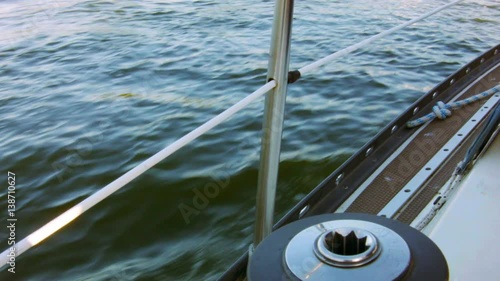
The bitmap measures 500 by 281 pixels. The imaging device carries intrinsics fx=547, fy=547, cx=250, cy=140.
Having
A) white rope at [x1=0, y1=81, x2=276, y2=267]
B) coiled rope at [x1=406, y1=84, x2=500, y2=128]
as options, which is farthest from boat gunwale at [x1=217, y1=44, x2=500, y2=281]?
white rope at [x1=0, y1=81, x2=276, y2=267]

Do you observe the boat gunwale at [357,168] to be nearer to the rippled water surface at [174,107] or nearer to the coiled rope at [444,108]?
the coiled rope at [444,108]

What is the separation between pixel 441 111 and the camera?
89.8 inches

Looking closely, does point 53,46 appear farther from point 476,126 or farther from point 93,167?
point 476,126

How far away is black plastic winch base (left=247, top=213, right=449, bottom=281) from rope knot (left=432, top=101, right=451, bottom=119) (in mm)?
1568

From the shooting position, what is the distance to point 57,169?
328cm

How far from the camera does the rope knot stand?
2.26 meters

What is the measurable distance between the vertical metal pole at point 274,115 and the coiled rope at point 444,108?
1.17 meters

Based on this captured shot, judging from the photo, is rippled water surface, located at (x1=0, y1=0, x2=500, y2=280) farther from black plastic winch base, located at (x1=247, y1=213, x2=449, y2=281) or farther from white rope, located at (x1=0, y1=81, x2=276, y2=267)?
black plastic winch base, located at (x1=247, y1=213, x2=449, y2=281)

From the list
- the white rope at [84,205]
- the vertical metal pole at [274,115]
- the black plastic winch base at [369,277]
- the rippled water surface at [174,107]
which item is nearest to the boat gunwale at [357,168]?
the vertical metal pole at [274,115]

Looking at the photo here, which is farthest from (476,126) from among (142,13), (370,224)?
(142,13)

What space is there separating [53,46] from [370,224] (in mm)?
5322

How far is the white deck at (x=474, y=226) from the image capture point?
101 centimetres

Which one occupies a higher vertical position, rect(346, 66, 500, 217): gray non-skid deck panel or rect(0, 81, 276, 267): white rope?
rect(0, 81, 276, 267): white rope

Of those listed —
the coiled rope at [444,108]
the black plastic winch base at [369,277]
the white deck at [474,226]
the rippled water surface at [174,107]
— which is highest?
the black plastic winch base at [369,277]
